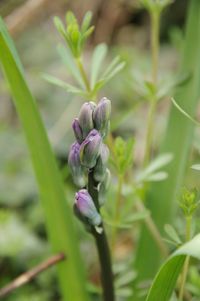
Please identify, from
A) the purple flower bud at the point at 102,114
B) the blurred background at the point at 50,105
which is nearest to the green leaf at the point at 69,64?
the blurred background at the point at 50,105

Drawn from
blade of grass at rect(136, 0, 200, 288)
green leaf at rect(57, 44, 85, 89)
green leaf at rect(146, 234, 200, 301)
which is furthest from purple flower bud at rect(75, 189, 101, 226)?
blade of grass at rect(136, 0, 200, 288)

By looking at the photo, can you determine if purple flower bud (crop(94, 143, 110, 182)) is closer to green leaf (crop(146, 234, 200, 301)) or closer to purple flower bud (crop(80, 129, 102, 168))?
purple flower bud (crop(80, 129, 102, 168))

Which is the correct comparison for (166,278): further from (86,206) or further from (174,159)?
(174,159)

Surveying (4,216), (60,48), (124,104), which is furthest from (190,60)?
(124,104)

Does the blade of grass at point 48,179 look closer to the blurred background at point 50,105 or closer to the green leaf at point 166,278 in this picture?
the blurred background at point 50,105

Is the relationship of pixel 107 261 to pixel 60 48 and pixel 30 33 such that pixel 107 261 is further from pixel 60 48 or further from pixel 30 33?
pixel 30 33

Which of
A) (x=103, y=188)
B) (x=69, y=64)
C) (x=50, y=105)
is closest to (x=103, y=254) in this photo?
(x=103, y=188)
